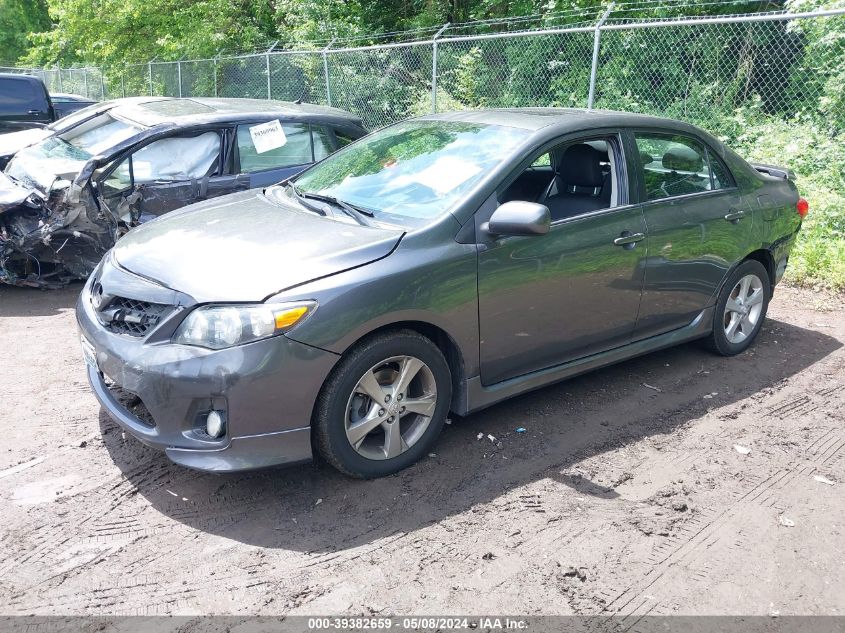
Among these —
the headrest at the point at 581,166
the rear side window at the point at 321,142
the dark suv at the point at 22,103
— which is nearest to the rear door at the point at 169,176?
the rear side window at the point at 321,142

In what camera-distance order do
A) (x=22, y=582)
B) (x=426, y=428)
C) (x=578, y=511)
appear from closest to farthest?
(x=22, y=582)
(x=578, y=511)
(x=426, y=428)

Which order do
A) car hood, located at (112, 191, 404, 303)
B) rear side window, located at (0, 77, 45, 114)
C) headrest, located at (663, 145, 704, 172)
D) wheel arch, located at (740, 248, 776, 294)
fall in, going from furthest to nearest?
rear side window, located at (0, 77, 45, 114) → wheel arch, located at (740, 248, 776, 294) → headrest, located at (663, 145, 704, 172) → car hood, located at (112, 191, 404, 303)

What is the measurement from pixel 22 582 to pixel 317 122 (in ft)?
17.4

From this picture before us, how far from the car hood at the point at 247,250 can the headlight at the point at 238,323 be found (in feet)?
0.19

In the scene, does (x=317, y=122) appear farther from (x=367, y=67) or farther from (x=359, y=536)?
(x=367, y=67)

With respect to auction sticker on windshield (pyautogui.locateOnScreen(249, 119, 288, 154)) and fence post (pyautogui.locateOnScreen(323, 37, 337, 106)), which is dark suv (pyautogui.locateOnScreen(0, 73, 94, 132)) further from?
auction sticker on windshield (pyautogui.locateOnScreen(249, 119, 288, 154))

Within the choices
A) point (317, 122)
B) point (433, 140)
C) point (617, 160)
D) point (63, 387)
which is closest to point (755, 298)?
point (617, 160)

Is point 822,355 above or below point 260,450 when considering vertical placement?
below

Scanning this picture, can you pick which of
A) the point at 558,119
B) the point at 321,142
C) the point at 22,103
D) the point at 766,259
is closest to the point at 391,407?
the point at 558,119

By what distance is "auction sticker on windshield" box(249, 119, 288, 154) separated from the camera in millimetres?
7008

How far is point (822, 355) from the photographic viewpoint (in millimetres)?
5695

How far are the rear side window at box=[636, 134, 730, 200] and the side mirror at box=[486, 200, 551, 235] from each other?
1.19m

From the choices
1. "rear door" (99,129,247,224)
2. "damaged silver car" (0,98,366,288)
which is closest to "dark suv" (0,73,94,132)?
"damaged silver car" (0,98,366,288)

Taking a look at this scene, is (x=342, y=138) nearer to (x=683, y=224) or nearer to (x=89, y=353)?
(x=683, y=224)
